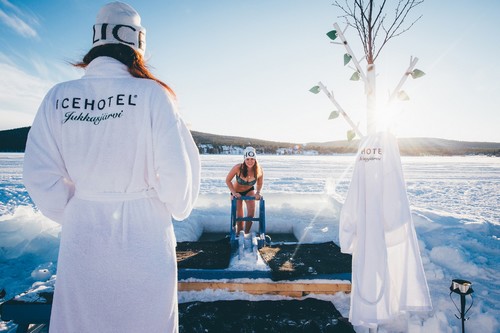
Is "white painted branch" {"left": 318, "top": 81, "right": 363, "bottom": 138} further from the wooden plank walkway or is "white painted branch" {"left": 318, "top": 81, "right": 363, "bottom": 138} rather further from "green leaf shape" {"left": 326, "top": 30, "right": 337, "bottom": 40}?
the wooden plank walkway

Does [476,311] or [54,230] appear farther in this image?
[54,230]

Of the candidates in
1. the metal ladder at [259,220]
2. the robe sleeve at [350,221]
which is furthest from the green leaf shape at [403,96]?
the metal ladder at [259,220]

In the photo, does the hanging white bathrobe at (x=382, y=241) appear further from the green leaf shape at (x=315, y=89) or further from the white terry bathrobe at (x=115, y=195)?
the white terry bathrobe at (x=115, y=195)

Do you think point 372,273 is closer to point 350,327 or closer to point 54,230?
point 350,327

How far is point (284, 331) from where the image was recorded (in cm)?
273

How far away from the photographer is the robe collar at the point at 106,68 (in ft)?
4.23

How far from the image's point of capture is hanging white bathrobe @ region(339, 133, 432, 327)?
232 cm

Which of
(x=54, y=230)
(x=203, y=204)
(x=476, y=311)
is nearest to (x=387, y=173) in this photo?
(x=476, y=311)

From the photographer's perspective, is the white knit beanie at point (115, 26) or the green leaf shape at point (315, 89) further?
the green leaf shape at point (315, 89)

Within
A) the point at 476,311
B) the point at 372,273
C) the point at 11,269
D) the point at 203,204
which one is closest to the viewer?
the point at 372,273

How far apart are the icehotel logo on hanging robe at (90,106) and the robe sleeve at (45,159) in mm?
73

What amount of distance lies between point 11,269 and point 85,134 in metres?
4.93

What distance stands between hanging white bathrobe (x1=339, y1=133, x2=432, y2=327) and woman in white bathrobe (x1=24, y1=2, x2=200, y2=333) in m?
1.70

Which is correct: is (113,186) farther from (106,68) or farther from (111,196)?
(106,68)
